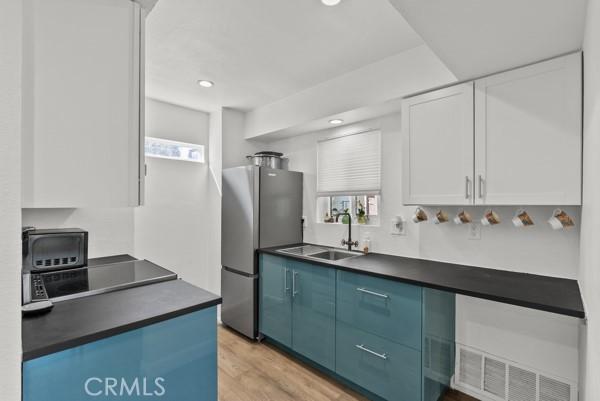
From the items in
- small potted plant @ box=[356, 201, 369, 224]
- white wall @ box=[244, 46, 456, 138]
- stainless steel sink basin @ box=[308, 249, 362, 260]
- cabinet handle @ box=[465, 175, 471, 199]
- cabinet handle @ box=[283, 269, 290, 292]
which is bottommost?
cabinet handle @ box=[283, 269, 290, 292]

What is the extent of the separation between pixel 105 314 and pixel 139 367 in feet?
0.82

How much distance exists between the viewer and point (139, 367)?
1.16 meters

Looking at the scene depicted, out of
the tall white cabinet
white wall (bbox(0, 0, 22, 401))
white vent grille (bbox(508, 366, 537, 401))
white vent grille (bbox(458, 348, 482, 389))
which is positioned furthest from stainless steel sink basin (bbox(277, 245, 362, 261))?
white wall (bbox(0, 0, 22, 401))

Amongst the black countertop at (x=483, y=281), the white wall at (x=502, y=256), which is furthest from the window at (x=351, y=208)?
the black countertop at (x=483, y=281)

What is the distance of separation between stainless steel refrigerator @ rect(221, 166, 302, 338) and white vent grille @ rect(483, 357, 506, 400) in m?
1.90

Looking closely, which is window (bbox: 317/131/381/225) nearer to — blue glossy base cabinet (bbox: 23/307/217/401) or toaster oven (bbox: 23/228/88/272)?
blue glossy base cabinet (bbox: 23/307/217/401)

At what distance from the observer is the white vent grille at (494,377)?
1.94 metres

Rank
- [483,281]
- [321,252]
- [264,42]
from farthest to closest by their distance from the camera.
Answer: [321,252] < [264,42] < [483,281]

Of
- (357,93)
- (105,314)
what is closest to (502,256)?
(357,93)

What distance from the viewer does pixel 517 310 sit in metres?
1.91

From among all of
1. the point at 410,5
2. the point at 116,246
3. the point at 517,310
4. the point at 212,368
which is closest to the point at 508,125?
the point at 410,5

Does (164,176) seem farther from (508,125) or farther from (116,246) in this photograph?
(508,125)

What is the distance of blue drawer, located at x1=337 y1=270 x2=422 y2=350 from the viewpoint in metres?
1.78

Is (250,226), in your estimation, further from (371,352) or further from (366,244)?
(371,352)
